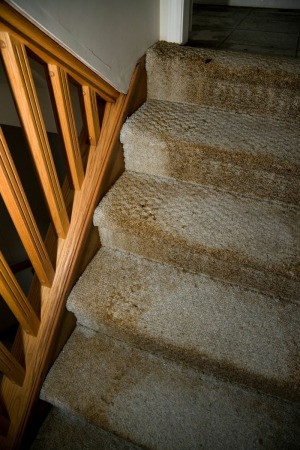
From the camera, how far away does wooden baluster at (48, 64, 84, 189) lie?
86 cm

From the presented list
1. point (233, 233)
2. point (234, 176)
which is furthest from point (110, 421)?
point (234, 176)

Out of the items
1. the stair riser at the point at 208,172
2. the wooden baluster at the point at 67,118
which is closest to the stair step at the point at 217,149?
the stair riser at the point at 208,172

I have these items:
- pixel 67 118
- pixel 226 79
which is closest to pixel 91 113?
pixel 67 118

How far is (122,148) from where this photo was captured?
1.29 m

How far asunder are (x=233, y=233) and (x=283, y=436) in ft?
2.13

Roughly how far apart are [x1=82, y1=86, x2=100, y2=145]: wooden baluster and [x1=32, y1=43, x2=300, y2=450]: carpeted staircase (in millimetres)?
163

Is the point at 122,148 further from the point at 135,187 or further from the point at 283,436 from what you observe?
the point at 283,436

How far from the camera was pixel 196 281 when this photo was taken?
1.16 m

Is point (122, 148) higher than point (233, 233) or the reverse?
higher

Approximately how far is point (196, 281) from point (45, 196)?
63 cm

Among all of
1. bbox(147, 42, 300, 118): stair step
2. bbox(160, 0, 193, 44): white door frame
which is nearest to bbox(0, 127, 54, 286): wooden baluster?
bbox(147, 42, 300, 118): stair step

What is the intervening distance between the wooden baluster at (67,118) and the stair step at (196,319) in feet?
1.28

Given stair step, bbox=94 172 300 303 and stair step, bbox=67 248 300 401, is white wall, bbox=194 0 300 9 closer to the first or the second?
stair step, bbox=94 172 300 303

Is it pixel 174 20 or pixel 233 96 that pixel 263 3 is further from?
pixel 233 96
